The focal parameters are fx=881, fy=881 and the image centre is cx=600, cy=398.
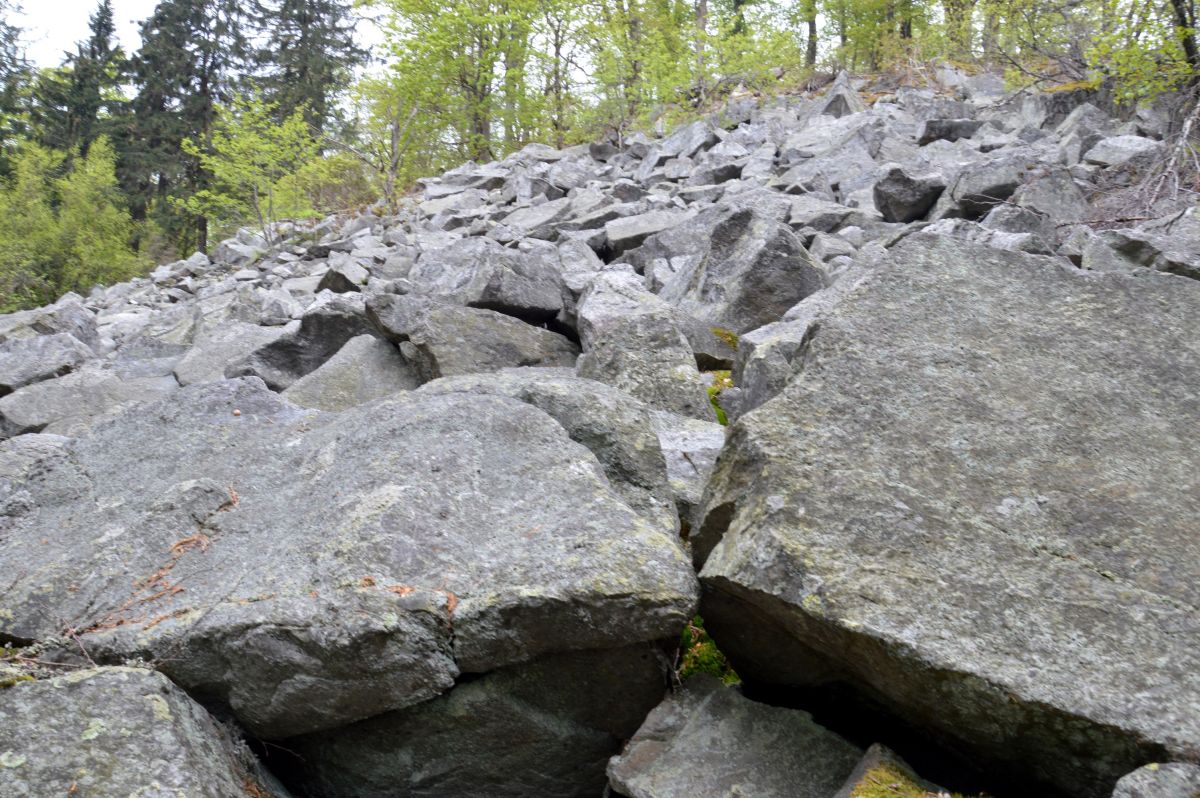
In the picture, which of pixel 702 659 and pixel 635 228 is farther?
pixel 635 228

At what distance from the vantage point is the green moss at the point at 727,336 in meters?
7.48

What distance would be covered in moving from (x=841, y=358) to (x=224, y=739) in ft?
9.55

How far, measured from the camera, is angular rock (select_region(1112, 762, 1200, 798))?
7.41 feet

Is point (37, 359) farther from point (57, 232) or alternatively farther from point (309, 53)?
point (309, 53)

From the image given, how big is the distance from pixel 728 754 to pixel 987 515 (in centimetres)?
127

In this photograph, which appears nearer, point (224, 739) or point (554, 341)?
point (224, 739)

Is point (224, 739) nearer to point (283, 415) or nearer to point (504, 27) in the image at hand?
point (283, 415)

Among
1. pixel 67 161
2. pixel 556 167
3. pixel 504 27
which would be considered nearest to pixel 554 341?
pixel 556 167

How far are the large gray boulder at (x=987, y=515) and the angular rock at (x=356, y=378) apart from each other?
4.09 metres

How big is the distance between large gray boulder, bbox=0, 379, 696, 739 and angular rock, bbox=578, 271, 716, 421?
1.68 meters

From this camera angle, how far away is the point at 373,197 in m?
27.7

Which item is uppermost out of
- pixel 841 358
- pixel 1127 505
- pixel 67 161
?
pixel 67 161

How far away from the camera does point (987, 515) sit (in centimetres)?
314

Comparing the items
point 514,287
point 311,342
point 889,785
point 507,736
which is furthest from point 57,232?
point 889,785
